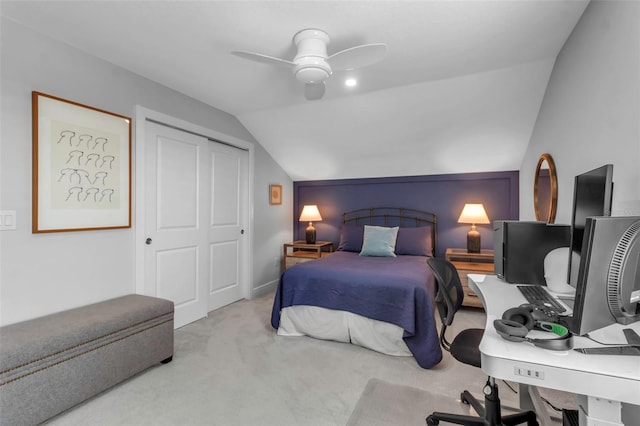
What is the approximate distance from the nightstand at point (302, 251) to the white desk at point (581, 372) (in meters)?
3.48

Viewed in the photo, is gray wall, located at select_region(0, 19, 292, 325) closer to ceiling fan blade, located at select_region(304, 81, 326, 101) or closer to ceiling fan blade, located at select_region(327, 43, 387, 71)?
ceiling fan blade, located at select_region(304, 81, 326, 101)

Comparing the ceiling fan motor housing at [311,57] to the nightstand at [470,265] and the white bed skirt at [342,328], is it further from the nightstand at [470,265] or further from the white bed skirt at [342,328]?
the nightstand at [470,265]

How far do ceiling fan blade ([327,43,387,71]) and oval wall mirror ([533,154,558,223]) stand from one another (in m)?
1.70

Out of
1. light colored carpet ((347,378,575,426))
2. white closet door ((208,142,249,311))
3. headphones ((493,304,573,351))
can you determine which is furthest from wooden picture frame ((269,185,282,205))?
headphones ((493,304,573,351))

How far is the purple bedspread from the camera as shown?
7.89 ft

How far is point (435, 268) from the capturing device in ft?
6.22

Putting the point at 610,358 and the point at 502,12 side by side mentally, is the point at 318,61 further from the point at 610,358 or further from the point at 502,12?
the point at 610,358

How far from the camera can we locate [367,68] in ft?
8.79

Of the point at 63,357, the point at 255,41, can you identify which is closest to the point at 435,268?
the point at 255,41

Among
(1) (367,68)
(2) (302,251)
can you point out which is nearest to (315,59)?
(1) (367,68)

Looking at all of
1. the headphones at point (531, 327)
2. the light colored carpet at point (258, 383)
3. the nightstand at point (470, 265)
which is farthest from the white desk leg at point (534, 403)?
the nightstand at point (470, 265)

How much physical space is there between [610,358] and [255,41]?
99.2 inches

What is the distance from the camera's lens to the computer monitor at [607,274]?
876 mm

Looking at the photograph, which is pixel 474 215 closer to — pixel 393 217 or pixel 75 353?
pixel 393 217
